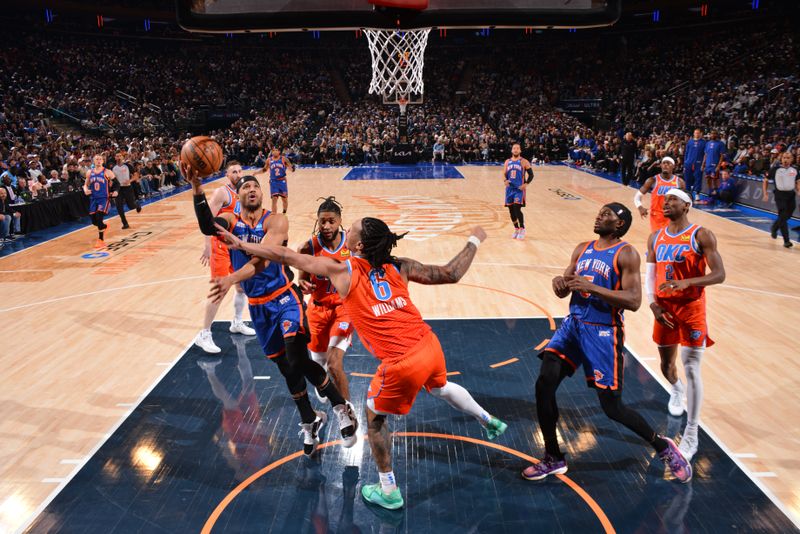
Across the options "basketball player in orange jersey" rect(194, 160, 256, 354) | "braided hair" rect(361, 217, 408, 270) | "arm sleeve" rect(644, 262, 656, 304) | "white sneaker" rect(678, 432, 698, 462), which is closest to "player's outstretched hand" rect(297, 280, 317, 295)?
"braided hair" rect(361, 217, 408, 270)

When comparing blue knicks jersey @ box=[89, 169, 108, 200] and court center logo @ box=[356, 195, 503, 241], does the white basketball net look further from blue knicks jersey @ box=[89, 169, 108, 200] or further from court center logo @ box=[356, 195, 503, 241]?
blue knicks jersey @ box=[89, 169, 108, 200]

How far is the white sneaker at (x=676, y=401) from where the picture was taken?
5203 mm

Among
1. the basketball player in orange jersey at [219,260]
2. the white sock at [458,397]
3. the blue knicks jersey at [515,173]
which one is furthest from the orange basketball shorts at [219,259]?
the blue knicks jersey at [515,173]

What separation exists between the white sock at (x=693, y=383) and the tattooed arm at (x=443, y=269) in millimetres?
1868

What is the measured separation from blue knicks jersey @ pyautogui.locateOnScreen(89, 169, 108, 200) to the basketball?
26.7 feet

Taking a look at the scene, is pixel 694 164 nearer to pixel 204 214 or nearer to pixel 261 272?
pixel 261 272

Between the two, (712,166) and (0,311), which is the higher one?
(712,166)

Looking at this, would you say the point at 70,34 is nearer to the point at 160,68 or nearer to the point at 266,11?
the point at 160,68

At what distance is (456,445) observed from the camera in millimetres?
4883

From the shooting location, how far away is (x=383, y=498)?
4066 mm

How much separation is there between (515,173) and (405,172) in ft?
44.0

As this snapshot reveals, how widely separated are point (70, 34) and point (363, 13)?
34295 mm

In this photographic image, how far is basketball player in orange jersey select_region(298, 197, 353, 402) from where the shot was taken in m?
5.12

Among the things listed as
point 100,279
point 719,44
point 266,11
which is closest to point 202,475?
point 266,11
